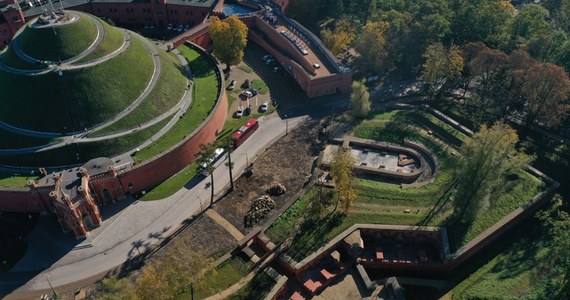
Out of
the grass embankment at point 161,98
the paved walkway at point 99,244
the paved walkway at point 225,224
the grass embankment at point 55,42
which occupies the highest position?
the grass embankment at point 55,42

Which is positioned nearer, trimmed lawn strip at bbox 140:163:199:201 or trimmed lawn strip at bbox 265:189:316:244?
trimmed lawn strip at bbox 265:189:316:244

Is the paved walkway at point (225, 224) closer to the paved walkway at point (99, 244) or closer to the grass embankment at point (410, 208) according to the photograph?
the paved walkway at point (99, 244)

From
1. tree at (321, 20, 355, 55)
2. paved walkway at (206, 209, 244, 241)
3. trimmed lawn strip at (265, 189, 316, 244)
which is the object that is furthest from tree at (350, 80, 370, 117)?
paved walkway at (206, 209, 244, 241)

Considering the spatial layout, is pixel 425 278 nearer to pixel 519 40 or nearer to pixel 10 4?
pixel 519 40

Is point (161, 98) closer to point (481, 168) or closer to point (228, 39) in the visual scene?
point (228, 39)

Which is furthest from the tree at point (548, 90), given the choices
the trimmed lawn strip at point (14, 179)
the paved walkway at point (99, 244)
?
the trimmed lawn strip at point (14, 179)

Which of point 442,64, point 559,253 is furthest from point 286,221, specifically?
point 442,64

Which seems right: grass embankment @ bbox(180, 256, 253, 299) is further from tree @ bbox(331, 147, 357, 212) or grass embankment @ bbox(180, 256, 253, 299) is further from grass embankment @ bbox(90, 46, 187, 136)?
grass embankment @ bbox(90, 46, 187, 136)
